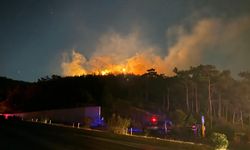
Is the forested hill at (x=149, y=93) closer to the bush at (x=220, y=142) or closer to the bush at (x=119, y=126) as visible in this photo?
the bush at (x=119, y=126)

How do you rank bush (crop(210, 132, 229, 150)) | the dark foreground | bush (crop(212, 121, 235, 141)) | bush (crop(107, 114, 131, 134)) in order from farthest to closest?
bush (crop(107, 114, 131, 134)) → bush (crop(212, 121, 235, 141)) → the dark foreground → bush (crop(210, 132, 229, 150))

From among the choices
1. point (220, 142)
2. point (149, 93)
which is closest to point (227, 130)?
point (220, 142)

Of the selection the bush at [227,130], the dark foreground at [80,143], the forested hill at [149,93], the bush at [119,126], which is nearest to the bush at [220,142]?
the dark foreground at [80,143]

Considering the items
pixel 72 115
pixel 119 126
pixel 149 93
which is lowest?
pixel 119 126

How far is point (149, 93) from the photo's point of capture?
138m

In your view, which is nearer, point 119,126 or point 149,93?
point 119,126

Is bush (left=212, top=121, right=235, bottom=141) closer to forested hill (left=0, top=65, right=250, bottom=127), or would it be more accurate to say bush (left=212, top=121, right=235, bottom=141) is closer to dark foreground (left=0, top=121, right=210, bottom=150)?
dark foreground (left=0, top=121, right=210, bottom=150)

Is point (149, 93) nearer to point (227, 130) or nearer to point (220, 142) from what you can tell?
point (227, 130)

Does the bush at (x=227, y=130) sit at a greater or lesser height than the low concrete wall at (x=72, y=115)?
lesser

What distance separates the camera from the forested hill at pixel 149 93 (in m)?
99.6

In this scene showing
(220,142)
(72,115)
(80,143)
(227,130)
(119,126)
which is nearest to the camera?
(220,142)

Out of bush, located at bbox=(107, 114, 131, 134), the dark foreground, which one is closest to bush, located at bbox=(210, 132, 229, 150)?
the dark foreground

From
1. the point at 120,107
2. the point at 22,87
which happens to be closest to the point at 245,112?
the point at 120,107

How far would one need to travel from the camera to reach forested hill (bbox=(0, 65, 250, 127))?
99562 millimetres
